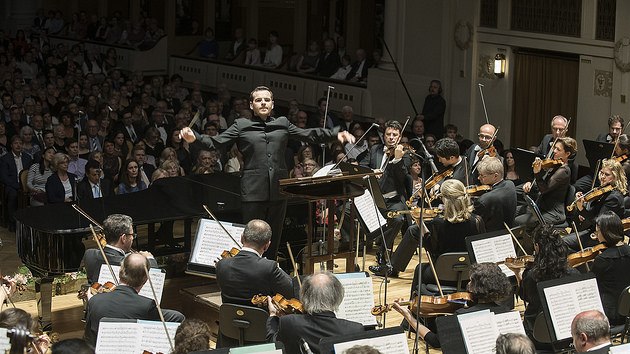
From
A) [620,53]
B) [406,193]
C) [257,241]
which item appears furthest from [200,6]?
[257,241]

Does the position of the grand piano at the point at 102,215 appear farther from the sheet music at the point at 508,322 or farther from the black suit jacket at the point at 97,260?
the sheet music at the point at 508,322

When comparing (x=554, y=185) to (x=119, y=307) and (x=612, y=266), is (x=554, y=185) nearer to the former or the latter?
(x=612, y=266)

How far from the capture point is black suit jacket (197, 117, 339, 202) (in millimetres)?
7930

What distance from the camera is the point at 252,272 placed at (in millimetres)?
6336

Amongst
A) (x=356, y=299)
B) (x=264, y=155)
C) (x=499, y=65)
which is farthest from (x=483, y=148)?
(x=499, y=65)

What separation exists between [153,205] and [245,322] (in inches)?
104

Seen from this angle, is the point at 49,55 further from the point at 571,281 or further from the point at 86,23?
the point at 571,281

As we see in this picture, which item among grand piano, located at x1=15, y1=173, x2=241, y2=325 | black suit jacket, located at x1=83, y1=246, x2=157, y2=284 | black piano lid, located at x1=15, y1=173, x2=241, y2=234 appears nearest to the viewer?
black suit jacket, located at x1=83, y1=246, x2=157, y2=284

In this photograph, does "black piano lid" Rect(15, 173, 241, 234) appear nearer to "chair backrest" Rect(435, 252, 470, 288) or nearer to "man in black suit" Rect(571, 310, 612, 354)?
"chair backrest" Rect(435, 252, 470, 288)

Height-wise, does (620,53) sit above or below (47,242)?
above

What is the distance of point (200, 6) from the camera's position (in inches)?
922

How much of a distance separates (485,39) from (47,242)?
8.43 metres

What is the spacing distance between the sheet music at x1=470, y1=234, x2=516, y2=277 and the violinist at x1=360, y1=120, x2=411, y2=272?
6.68ft

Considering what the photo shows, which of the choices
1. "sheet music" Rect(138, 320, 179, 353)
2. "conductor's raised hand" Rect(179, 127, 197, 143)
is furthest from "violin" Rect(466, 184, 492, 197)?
"sheet music" Rect(138, 320, 179, 353)
